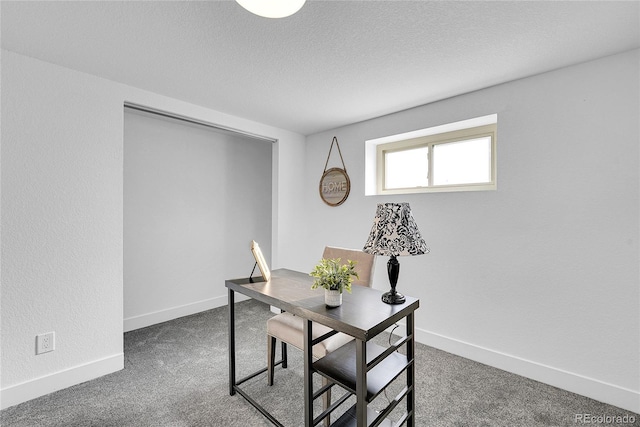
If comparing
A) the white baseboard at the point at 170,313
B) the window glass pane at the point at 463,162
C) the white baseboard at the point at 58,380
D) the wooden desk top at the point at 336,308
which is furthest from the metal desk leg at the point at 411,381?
the white baseboard at the point at 170,313

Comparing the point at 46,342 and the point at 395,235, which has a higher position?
the point at 395,235

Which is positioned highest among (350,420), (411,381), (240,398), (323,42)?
(323,42)

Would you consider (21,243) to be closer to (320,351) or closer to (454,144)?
(320,351)

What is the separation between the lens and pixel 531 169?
7.13ft

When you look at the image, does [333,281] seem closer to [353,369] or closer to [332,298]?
[332,298]

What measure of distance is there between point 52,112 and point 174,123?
4.49 ft

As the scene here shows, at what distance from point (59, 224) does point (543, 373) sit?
12.0 feet

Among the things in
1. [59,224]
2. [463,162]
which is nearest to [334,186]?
[463,162]

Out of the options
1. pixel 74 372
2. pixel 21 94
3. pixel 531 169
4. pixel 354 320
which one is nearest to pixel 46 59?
pixel 21 94

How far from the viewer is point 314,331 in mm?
1797

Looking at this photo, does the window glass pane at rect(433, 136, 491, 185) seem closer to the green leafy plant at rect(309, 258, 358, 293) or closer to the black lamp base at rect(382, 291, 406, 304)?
the black lamp base at rect(382, 291, 406, 304)

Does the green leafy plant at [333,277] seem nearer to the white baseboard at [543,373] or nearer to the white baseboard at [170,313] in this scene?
the white baseboard at [543,373]

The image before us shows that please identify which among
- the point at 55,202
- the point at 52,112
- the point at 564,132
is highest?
the point at 52,112

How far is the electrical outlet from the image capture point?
1967mm
